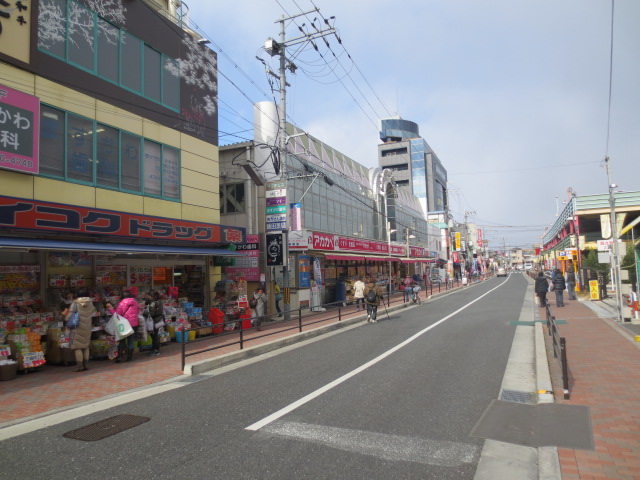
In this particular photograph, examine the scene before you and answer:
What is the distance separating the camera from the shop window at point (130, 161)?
12898 millimetres

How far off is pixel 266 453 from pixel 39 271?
9.06 meters

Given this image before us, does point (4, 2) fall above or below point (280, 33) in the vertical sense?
below

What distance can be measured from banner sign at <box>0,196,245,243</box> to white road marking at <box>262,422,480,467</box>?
746 centimetres

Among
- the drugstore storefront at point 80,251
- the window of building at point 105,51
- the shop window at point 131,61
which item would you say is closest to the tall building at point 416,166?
the window of building at point 105,51

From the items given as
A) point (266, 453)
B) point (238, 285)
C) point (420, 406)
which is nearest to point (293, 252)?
point (238, 285)

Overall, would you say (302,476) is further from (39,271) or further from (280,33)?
(280,33)

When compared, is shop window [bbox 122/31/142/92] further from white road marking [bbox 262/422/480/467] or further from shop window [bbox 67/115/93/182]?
white road marking [bbox 262/422/480/467]

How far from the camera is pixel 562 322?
49.5 feet

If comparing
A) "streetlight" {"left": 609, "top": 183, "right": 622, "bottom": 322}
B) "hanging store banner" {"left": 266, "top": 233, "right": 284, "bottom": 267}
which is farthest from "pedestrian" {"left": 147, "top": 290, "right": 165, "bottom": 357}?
"streetlight" {"left": 609, "top": 183, "right": 622, "bottom": 322}

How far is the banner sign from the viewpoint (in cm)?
930

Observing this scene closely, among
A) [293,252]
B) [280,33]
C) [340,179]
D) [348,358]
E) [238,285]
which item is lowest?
[348,358]

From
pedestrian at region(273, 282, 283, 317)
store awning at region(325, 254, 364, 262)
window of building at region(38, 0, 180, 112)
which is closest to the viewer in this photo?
window of building at region(38, 0, 180, 112)

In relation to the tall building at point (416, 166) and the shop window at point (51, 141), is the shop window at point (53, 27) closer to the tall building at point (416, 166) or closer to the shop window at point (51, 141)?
the shop window at point (51, 141)

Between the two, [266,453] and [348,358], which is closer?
[266,453]
